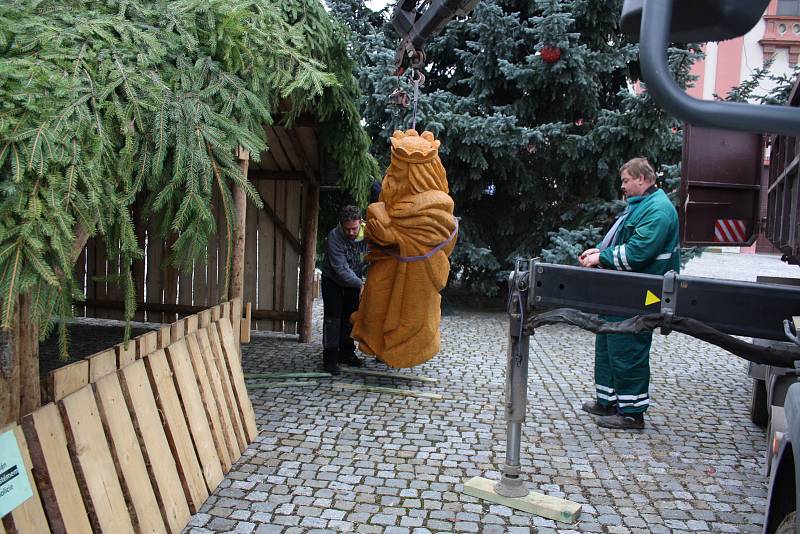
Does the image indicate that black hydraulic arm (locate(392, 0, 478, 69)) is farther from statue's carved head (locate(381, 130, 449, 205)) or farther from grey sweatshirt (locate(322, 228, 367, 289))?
grey sweatshirt (locate(322, 228, 367, 289))

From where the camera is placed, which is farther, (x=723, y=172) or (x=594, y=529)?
(x=723, y=172)

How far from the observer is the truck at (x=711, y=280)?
131 cm

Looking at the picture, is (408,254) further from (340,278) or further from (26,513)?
(26,513)

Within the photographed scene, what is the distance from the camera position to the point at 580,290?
2904 millimetres

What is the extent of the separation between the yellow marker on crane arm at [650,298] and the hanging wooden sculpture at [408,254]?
111 inches

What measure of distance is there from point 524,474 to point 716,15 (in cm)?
330

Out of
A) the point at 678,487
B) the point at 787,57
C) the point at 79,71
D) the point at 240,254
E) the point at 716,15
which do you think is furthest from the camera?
the point at 240,254

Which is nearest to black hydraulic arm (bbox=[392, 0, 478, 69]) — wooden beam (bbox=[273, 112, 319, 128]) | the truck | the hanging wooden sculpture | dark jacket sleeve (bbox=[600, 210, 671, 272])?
the truck

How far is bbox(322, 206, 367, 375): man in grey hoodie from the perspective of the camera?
6.18m

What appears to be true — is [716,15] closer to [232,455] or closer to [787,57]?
[787,57]

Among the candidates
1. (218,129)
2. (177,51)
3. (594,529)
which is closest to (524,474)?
(594,529)

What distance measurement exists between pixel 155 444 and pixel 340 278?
10.5ft

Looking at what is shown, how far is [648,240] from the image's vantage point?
469cm

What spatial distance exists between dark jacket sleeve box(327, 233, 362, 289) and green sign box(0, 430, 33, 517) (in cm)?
398
